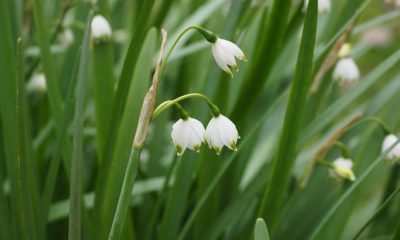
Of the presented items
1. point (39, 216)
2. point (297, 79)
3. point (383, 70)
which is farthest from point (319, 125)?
point (39, 216)

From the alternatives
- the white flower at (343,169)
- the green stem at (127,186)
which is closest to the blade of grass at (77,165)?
the green stem at (127,186)

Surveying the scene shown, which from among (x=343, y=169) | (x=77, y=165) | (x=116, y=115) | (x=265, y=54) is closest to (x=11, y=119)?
(x=116, y=115)

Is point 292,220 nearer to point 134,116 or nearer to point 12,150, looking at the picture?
point 134,116

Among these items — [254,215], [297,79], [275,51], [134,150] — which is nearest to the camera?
[134,150]

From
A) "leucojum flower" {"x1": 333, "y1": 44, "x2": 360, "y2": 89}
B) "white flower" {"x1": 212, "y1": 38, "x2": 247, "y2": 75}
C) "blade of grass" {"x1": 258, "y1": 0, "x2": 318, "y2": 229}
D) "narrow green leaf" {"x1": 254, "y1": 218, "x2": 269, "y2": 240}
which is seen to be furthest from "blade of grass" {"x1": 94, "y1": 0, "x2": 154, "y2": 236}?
"leucojum flower" {"x1": 333, "y1": 44, "x2": 360, "y2": 89}

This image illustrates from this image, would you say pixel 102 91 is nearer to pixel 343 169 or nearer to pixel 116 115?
pixel 116 115

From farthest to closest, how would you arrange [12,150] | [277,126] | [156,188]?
[277,126], [156,188], [12,150]

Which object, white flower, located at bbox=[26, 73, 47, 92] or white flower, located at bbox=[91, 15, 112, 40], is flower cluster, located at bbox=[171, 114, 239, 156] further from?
white flower, located at bbox=[26, 73, 47, 92]
